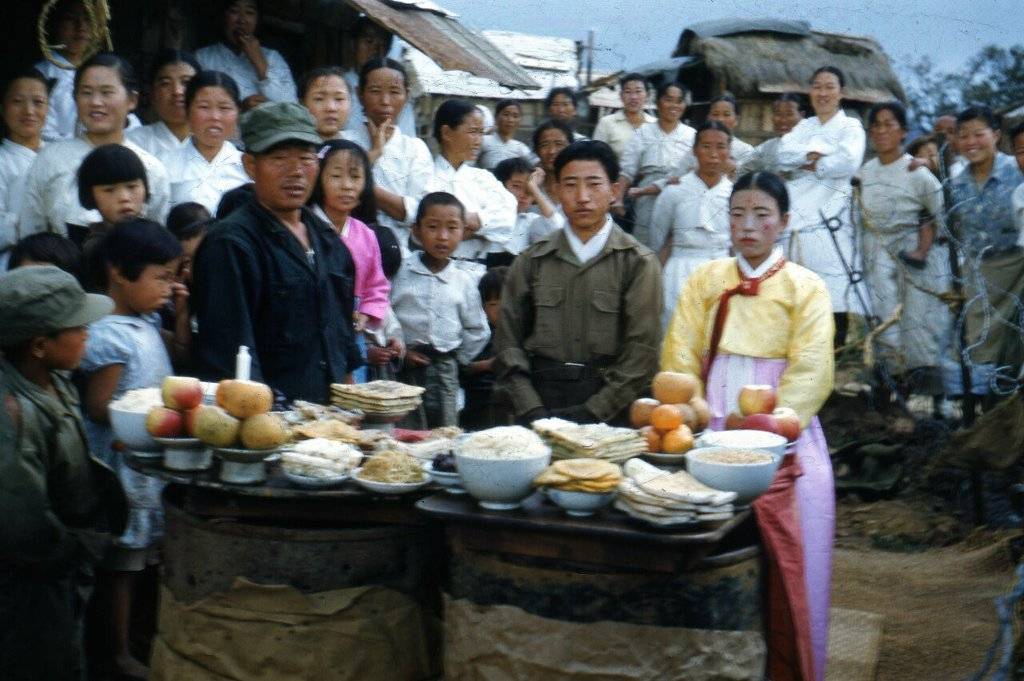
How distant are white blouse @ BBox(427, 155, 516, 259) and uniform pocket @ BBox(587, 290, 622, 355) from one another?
2168 mm

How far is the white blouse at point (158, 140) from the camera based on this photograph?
5680 millimetres

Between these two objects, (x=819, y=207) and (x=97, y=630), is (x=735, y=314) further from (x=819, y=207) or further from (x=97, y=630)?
(x=819, y=207)

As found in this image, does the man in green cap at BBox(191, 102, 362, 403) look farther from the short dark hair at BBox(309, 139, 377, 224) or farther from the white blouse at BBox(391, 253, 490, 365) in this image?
the white blouse at BBox(391, 253, 490, 365)

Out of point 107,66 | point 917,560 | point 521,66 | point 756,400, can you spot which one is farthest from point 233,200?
point 521,66

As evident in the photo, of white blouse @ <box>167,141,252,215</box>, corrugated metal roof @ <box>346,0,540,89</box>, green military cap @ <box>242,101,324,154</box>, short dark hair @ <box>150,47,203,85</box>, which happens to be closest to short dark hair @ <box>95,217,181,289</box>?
green military cap @ <box>242,101,324,154</box>

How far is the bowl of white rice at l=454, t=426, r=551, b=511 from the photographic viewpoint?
8.79ft

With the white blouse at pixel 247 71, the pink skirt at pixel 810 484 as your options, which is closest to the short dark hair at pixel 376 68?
the white blouse at pixel 247 71

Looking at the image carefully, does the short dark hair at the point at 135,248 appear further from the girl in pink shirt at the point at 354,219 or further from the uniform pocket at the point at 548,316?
the uniform pocket at the point at 548,316

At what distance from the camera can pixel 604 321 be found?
14.1ft

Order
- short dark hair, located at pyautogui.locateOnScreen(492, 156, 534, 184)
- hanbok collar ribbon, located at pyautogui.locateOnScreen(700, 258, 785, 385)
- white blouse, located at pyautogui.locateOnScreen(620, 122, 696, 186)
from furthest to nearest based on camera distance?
white blouse, located at pyautogui.locateOnScreen(620, 122, 696, 186) < short dark hair, located at pyautogui.locateOnScreen(492, 156, 534, 184) < hanbok collar ribbon, located at pyautogui.locateOnScreen(700, 258, 785, 385)

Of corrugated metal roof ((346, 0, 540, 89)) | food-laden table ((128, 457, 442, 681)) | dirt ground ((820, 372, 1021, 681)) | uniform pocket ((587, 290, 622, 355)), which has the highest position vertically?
corrugated metal roof ((346, 0, 540, 89))

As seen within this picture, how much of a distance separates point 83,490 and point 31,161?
8.69 feet

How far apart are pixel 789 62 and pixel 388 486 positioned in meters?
12.7

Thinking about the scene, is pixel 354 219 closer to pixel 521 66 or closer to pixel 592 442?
pixel 592 442
